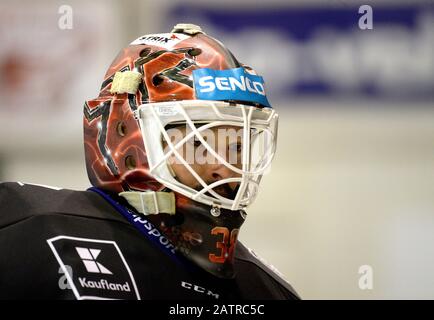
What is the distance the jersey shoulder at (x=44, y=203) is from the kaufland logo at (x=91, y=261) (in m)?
0.09

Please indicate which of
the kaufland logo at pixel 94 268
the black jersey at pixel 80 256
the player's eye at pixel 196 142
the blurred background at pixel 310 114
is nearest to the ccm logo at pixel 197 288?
the black jersey at pixel 80 256

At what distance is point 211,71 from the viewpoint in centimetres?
153

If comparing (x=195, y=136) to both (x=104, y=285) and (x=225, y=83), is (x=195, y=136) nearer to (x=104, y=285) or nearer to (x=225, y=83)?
(x=225, y=83)

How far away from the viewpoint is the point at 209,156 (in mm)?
1509

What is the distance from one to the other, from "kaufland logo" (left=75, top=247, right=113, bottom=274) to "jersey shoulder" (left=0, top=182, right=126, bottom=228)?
89mm

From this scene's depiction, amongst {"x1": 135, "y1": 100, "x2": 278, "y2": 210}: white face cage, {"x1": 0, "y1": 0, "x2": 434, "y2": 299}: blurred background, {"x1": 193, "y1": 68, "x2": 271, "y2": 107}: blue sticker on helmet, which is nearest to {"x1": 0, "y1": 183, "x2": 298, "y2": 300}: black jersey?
{"x1": 135, "y1": 100, "x2": 278, "y2": 210}: white face cage

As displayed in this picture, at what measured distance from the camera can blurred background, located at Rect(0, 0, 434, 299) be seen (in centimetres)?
251

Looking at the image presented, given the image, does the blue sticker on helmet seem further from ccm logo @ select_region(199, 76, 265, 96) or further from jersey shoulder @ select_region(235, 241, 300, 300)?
jersey shoulder @ select_region(235, 241, 300, 300)

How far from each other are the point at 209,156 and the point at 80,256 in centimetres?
32

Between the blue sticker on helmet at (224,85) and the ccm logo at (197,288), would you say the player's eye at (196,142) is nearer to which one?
the blue sticker on helmet at (224,85)

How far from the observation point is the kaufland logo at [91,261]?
133 cm

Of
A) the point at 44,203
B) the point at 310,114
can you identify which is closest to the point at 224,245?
the point at 44,203

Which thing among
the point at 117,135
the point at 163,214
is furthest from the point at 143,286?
the point at 117,135

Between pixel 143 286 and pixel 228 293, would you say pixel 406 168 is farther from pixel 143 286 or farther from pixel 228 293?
pixel 143 286
